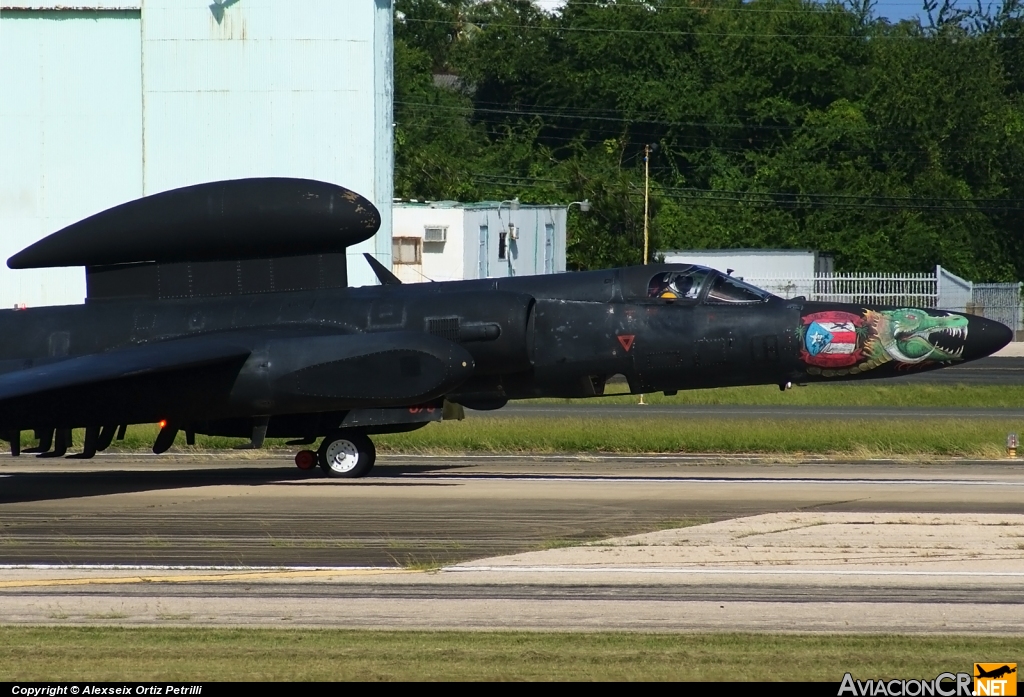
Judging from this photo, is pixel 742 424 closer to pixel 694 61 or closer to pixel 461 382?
pixel 461 382

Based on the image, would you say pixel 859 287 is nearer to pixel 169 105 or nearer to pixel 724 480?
pixel 169 105

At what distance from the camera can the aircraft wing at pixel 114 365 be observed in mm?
16047

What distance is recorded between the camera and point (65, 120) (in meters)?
34.7

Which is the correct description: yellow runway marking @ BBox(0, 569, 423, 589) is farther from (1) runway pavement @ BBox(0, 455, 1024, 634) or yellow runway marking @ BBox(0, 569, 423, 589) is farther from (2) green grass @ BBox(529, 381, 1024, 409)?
(2) green grass @ BBox(529, 381, 1024, 409)

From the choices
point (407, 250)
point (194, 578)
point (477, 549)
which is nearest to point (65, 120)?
point (407, 250)

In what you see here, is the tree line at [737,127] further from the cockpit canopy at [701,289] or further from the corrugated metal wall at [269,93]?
the cockpit canopy at [701,289]

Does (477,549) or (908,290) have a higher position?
(477,549)

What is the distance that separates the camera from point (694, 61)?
89.5m

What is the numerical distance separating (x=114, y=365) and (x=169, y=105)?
19518mm

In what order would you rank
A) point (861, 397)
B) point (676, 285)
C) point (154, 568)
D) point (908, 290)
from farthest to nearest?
point (908, 290) → point (861, 397) → point (676, 285) → point (154, 568)

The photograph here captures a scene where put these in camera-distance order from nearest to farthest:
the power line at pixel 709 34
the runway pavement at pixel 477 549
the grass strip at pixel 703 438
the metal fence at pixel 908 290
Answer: the runway pavement at pixel 477 549
the grass strip at pixel 703 438
the metal fence at pixel 908 290
the power line at pixel 709 34

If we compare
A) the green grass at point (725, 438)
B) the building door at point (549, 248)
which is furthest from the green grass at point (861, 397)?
the building door at point (549, 248)

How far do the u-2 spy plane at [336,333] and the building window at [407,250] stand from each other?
2593 cm

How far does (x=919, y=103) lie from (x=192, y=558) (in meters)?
69.7
